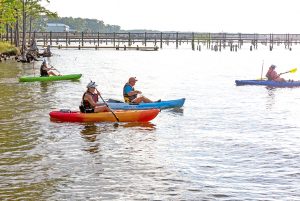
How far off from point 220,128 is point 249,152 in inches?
164

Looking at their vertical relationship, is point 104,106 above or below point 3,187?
above

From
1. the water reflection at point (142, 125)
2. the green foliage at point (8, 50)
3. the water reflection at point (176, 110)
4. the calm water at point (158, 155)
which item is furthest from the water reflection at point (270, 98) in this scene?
the green foliage at point (8, 50)

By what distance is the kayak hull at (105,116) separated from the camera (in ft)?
63.0

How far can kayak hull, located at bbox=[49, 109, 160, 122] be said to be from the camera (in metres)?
19.2

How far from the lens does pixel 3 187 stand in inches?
450

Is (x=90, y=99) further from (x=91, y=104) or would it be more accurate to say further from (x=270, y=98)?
(x=270, y=98)

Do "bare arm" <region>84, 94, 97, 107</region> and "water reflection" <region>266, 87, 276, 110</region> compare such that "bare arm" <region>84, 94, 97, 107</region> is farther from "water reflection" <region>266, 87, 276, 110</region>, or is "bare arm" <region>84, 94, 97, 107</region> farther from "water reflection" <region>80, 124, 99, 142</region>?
"water reflection" <region>266, 87, 276, 110</region>

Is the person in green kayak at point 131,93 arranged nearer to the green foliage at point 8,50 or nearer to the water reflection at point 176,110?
the water reflection at point 176,110

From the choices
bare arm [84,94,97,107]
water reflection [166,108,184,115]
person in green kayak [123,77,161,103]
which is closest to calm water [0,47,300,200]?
water reflection [166,108,184,115]

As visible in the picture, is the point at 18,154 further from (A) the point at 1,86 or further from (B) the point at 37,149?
(A) the point at 1,86

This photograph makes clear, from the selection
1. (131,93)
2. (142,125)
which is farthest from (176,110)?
(142,125)

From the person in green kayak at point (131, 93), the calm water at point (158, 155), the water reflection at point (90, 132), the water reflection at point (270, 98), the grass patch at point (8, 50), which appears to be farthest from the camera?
the grass patch at point (8, 50)

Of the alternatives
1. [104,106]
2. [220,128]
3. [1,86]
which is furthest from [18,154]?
[1,86]

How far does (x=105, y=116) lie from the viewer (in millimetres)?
19266
